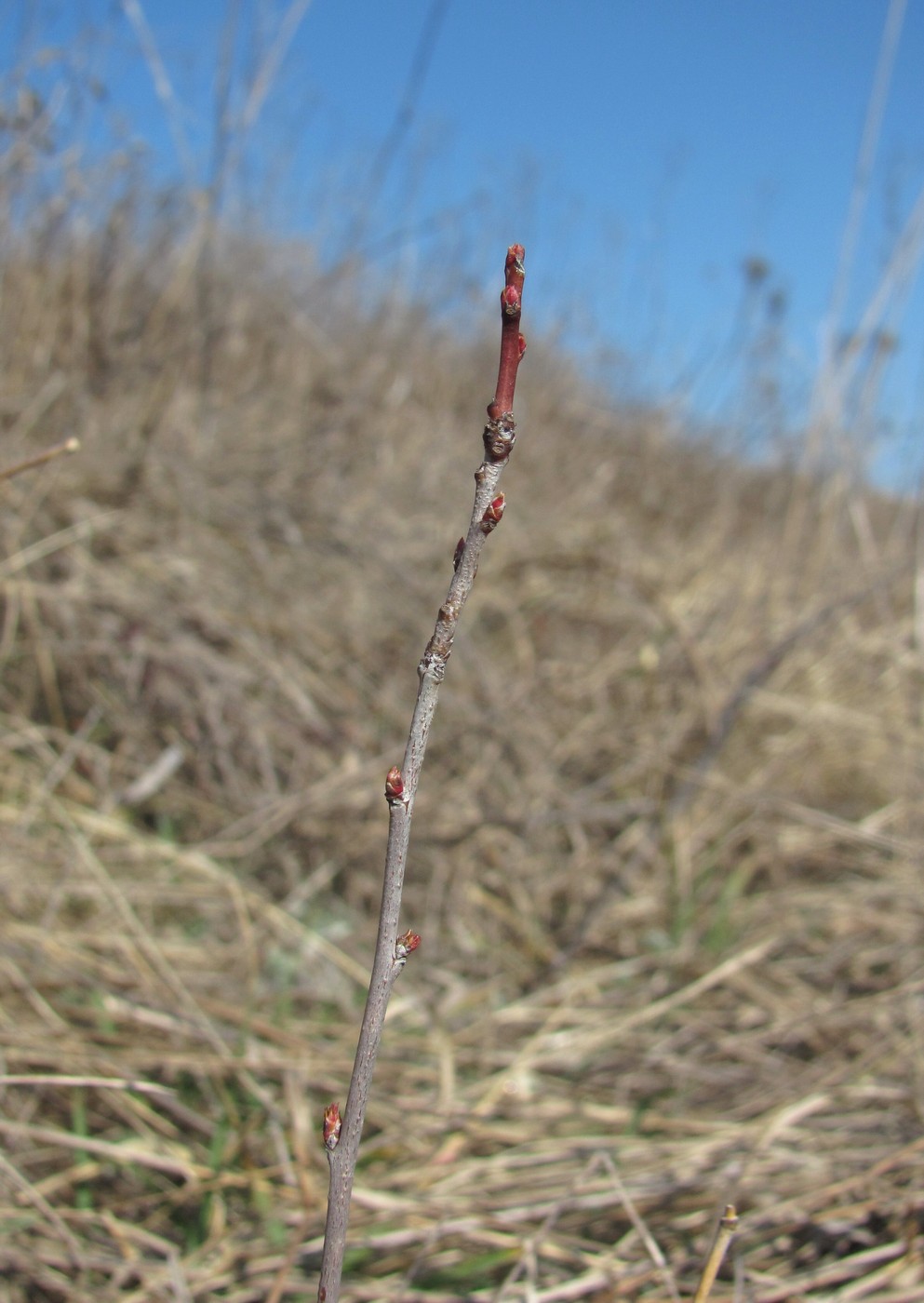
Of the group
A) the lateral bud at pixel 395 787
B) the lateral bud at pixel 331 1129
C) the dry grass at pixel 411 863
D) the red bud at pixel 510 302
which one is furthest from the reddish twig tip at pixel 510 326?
the dry grass at pixel 411 863

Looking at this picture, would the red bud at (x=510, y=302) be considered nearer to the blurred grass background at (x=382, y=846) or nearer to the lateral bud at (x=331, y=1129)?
the lateral bud at (x=331, y=1129)

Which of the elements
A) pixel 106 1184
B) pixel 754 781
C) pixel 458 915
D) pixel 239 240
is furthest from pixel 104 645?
pixel 239 240

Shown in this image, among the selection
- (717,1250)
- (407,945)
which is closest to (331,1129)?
(407,945)

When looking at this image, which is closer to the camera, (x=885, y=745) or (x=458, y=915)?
(x=458, y=915)

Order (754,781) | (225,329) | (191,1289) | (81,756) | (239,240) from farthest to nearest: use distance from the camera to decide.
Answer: (239,240) → (225,329) → (754,781) → (81,756) → (191,1289)

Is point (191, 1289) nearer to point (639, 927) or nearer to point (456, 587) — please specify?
point (456, 587)

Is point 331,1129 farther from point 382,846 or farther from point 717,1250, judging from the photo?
point 382,846
